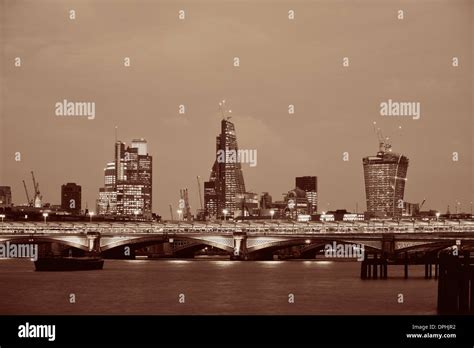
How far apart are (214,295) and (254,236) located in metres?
59.2

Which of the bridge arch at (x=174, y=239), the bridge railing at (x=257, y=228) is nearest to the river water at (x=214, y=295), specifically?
the bridge arch at (x=174, y=239)

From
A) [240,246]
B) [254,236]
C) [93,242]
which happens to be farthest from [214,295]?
[93,242]

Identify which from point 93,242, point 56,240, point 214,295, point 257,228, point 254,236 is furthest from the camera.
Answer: point 257,228

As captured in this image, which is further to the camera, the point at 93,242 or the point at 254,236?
the point at 93,242

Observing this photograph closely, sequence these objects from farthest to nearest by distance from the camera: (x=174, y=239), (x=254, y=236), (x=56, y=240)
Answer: (x=56, y=240) < (x=174, y=239) < (x=254, y=236)

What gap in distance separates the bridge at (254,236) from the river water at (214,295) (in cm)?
2920

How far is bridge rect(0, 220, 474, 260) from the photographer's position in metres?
107

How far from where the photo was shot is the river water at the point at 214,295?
49344mm

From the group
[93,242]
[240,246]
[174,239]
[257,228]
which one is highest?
[257,228]

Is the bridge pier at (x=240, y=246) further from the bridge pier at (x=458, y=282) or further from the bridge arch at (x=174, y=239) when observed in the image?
the bridge pier at (x=458, y=282)

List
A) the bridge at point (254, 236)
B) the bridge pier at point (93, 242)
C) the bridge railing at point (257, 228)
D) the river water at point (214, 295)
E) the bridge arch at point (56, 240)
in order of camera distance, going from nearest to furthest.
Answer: the river water at point (214, 295) → the bridge at point (254, 236) → the bridge arch at point (56, 240) → the bridge pier at point (93, 242) → the bridge railing at point (257, 228)

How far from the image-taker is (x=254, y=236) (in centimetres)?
11756

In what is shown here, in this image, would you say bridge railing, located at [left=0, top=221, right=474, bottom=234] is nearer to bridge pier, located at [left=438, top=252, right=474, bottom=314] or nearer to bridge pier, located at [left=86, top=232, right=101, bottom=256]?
bridge pier, located at [left=86, top=232, right=101, bottom=256]

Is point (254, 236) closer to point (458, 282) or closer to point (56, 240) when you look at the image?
point (56, 240)
